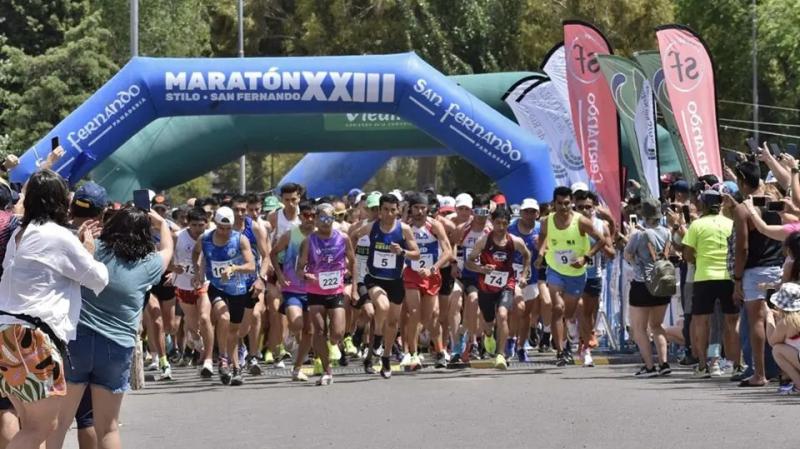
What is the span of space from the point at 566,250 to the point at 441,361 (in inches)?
70.3

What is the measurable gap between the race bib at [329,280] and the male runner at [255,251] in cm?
104

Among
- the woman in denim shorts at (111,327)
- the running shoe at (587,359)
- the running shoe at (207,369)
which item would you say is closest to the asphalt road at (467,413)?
the running shoe at (207,369)

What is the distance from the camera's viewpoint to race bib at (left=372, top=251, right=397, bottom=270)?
56.1 ft

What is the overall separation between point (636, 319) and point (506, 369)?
178cm

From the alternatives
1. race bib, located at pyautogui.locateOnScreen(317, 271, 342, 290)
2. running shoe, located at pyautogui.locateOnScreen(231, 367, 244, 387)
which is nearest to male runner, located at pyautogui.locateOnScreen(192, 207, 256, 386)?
running shoe, located at pyautogui.locateOnScreen(231, 367, 244, 387)

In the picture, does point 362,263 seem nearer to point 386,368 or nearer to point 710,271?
point 386,368

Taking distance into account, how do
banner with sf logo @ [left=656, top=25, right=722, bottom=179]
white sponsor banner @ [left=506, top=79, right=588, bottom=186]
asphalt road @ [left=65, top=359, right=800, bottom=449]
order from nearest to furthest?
asphalt road @ [left=65, top=359, right=800, bottom=449]
banner with sf logo @ [left=656, top=25, right=722, bottom=179]
white sponsor banner @ [left=506, top=79, right=588, bottom=186]

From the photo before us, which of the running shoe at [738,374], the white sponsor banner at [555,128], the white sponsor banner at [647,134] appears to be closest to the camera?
the running shoe at [738,374]

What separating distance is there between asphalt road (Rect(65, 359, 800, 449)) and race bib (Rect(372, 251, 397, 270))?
1.06 metres

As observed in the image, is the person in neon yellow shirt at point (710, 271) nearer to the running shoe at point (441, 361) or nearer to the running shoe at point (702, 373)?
the running shoe at point (702, 373)

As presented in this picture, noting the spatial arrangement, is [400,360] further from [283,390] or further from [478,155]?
[478,155]

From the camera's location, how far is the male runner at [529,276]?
733 inches

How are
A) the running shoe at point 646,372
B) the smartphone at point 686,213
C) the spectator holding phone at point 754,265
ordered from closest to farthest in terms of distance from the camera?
the spectator holding phone at point 754,265
the running shoe at point 646,372
the smartphone at point 686,213

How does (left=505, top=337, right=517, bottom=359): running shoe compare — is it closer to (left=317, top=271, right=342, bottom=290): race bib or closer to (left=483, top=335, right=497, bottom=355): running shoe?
(left=483, top=335, right=497, bottom=355): running shoe
